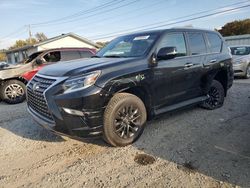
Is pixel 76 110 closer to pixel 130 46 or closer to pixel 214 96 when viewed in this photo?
pixel 130 46

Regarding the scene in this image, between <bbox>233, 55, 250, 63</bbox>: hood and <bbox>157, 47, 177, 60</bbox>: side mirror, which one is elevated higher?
<bbox>157, 47, 177, 60</bbox>: side mirror

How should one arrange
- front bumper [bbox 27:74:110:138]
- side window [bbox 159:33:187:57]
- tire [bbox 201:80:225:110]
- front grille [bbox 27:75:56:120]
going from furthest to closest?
1. tire [bbox 201:80:225:110]
2. side window [bbox 159:33:187:57]
3. front grille [bbox 27:75:56:120]
4. front bumper [bbox 27:74:110:138]

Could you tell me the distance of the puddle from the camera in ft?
11.3

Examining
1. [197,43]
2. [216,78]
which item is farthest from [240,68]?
[197,43]

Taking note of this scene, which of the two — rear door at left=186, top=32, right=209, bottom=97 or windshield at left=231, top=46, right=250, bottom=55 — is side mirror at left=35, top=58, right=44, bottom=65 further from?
windshield at left=231, top=46, right=250, bottom=55

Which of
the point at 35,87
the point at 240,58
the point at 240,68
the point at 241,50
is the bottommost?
the point at 240,68

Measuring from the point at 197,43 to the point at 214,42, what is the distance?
0.79 meters

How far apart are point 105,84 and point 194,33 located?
2.73m

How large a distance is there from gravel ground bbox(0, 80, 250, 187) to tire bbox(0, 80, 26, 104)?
270 centimetres

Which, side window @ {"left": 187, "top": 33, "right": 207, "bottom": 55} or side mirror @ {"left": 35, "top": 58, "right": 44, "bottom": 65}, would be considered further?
side mirror @ {"left": 35, "top": 58, "right": 44, "bottom": 65}

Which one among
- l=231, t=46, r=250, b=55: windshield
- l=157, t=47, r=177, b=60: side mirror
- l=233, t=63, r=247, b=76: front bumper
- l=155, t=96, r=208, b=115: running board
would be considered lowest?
l=233, t=63, r=247, b=76: front bumper

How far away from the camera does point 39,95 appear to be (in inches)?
147

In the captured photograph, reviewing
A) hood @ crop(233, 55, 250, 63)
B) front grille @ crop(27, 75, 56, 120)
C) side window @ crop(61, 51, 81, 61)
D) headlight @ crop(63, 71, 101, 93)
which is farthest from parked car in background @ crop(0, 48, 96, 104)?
hood @ crop(233, 55, 250, 63)

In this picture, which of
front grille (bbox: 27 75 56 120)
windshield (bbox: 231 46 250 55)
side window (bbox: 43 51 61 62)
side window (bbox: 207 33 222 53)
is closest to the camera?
front grille (bbox: 27 75 56 120)
